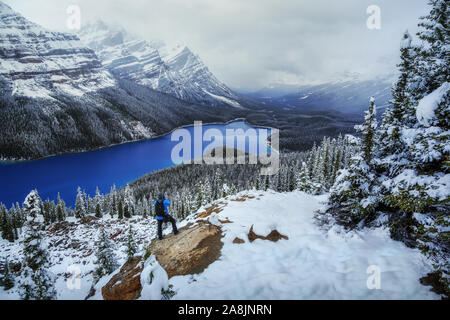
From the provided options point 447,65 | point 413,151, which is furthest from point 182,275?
point 447,65

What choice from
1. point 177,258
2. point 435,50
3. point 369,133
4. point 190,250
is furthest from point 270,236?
point 435,50

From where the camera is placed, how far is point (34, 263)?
12164mm

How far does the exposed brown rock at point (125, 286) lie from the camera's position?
7500mm

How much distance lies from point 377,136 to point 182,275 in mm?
10648

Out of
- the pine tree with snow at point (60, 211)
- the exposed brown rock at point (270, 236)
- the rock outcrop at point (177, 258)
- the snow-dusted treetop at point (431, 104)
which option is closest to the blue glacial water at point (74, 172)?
the pine tree with snow at point (60, 211)

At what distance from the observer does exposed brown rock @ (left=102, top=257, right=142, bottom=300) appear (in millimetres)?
7500

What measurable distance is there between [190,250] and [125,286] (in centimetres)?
276

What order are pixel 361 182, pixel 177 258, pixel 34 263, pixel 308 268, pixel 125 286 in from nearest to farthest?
1. pixel 308 268
2. pixel 125 286
3. pixel 177 258
4. pixel 361 182
5. pixel 34 263

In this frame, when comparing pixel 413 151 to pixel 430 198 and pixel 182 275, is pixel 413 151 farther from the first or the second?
pixel 182 275

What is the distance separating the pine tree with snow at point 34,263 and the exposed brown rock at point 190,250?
6.46 m

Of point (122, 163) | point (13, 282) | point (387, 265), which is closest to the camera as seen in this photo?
point (387, 265)

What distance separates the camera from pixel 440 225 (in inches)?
241

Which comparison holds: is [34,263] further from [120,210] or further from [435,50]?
[120,210]

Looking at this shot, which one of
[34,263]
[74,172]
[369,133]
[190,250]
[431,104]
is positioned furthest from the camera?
[74,172]
